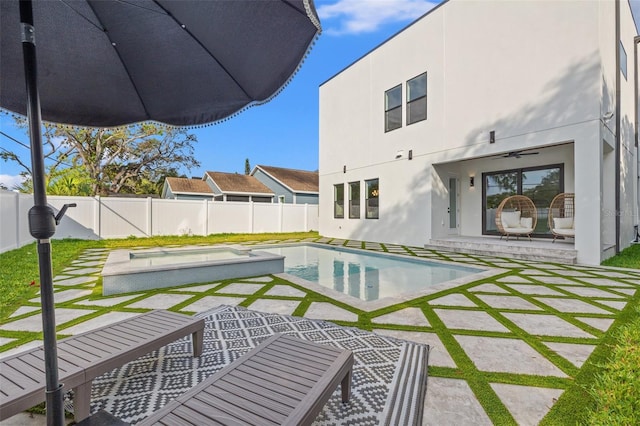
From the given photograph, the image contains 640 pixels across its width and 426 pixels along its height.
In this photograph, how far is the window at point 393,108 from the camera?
10008 millimetres

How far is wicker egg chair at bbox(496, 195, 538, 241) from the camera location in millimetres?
8203

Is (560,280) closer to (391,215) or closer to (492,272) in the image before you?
(492,272)

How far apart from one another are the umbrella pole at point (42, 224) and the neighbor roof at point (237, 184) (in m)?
20.8

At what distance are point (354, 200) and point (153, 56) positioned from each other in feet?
33.2

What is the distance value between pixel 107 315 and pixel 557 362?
13.6 feet

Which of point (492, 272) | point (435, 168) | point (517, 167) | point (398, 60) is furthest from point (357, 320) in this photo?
point (398, 60)

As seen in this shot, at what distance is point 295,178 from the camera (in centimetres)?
2291

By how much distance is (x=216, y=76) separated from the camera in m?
2.17

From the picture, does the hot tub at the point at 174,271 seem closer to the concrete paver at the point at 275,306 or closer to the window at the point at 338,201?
the concrete paver at the point at 275,306

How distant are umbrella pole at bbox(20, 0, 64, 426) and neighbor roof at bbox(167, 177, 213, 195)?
2237cm

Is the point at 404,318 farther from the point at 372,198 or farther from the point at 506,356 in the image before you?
the point at 372,198

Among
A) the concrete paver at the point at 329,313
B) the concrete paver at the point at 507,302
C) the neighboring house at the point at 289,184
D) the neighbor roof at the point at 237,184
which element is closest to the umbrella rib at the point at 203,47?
the concrete paver at the point at 329,313

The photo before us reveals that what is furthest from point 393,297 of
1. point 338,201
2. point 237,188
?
point 237,188

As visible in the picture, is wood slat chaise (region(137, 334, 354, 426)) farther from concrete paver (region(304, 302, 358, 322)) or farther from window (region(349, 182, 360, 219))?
window (region(349, 182, 360, 219))
